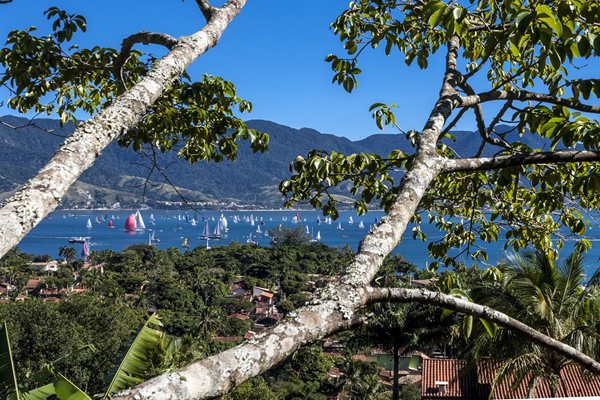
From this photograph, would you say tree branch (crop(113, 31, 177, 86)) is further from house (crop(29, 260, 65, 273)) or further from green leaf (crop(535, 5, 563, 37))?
house (crop(29, 260, 65, 273))

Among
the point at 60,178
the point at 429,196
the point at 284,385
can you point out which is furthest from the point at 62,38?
the point at 284,385

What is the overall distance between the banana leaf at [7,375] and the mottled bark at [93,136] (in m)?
1.61

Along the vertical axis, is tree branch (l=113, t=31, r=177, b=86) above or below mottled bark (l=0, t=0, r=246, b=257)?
above

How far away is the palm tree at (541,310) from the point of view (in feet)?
26.3

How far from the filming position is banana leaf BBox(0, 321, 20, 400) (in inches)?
101

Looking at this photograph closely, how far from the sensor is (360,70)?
335cm

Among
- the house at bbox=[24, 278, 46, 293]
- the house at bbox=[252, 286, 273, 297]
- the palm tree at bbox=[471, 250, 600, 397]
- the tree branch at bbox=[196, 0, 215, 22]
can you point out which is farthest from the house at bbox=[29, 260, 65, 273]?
the tree branch at bbox=[196, 0, 215, 22]

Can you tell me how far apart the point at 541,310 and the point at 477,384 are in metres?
7.74

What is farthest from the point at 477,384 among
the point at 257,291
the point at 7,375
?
the point at 257,291

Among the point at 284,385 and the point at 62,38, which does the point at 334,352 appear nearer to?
the point at 284,385

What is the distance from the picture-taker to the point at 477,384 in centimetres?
1483

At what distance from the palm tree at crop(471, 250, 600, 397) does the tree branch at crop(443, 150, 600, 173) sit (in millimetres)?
6698

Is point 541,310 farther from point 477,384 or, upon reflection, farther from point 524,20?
point 524,20

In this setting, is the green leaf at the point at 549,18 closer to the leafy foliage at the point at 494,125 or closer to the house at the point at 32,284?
the leafy foliage at the point at 494,125
